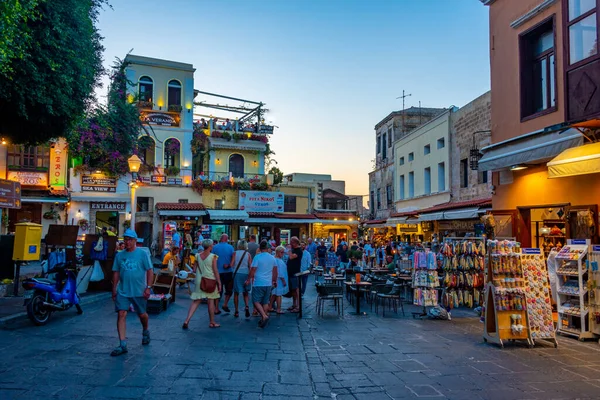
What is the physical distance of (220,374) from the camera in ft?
17.9

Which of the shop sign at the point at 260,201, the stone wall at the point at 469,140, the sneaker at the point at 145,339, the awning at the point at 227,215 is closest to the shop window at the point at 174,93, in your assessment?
the shop sign at the point at 260,201

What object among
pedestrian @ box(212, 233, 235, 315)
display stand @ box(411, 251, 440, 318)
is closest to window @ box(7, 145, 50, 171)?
pedestrian @ box(212, 233, 235, 315)

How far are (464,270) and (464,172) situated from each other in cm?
1249

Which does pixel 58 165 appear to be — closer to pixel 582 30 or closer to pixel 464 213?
pixel 464 213

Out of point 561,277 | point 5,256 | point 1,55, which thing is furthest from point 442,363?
point 5,256

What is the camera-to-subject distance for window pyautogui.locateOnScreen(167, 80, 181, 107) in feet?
93.8

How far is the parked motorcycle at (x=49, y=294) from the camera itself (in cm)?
791

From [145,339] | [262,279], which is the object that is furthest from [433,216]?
[145,339]

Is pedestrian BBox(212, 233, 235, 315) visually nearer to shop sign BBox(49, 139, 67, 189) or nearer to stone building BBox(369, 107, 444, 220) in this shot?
shop sign BBox(49, 139, 67, 189)

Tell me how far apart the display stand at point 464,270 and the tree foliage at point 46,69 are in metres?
9.09

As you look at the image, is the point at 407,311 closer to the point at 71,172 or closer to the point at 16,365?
the point at 16,365

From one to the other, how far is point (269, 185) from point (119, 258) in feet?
77.4

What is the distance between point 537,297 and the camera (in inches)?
292

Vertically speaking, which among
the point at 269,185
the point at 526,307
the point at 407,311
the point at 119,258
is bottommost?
the point at 407,311
